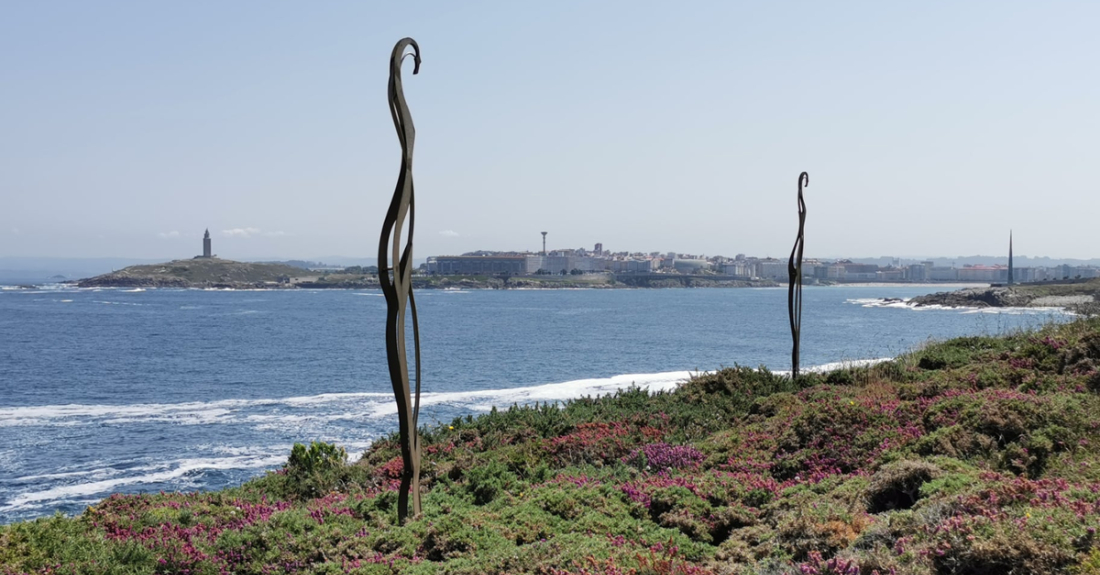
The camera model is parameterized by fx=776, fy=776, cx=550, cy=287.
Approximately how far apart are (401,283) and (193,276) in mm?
181608

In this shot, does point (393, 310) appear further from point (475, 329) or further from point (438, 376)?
point (475, 329)

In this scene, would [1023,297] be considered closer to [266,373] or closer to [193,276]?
[266,373]

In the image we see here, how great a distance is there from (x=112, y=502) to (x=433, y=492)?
3461mm

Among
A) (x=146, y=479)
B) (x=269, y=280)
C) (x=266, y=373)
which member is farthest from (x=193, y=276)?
(x=146, y=479)

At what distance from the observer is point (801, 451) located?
860 centimetres

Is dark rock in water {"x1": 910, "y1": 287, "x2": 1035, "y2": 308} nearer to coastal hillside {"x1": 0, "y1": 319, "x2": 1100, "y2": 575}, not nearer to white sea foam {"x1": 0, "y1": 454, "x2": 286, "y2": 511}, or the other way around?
coastal hillside {"x1": 0, "y1": 319, "x2": 1100, "y2": 575}

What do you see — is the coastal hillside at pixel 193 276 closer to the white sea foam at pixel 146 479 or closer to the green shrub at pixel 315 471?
the white sea foam at pixel 146 479

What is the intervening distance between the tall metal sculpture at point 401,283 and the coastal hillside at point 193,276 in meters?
168

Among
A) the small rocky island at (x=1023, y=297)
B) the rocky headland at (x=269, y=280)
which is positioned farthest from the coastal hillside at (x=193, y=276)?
the small rocky island at (x=1023, y=297)

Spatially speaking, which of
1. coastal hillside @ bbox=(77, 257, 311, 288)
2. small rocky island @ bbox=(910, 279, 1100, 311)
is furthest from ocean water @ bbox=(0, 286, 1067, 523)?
coastal hillside @ bbox=(77, 257, 311, 288)

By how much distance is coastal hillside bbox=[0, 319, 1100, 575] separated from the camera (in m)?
5.03

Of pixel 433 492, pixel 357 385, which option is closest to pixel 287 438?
pixel 357 385

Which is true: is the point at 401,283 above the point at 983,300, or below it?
above

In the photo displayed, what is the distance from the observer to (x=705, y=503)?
268 inches
